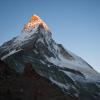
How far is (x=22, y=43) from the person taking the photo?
623 feet

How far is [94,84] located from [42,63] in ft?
118

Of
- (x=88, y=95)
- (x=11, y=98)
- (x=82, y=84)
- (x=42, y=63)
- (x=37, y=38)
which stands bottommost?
(x=11, y=98)

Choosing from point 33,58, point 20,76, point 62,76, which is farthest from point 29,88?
point 33,58

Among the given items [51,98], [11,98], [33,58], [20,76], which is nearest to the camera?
[11,98]

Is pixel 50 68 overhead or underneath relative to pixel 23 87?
overhead

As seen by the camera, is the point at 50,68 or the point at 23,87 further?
the point at 50,68

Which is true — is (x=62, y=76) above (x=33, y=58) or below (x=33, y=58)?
below

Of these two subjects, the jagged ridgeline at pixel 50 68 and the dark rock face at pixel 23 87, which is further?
the jagged ridgeline at pixel 50 68

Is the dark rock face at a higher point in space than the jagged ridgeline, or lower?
lower

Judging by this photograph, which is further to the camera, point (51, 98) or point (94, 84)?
point (94, 84)

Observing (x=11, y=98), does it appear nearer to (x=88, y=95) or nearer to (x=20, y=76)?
(x=20, y=76)

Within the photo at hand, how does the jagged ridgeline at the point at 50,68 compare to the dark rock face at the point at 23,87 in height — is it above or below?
above

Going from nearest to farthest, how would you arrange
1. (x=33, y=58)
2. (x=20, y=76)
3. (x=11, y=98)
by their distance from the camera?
(x=11, y=98)
(x=20, y=76)
(x=33, y=58)

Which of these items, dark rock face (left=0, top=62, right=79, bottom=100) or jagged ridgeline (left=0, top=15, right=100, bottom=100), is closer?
dark rock face (left=0, top=62, right=79, bottom=100)
